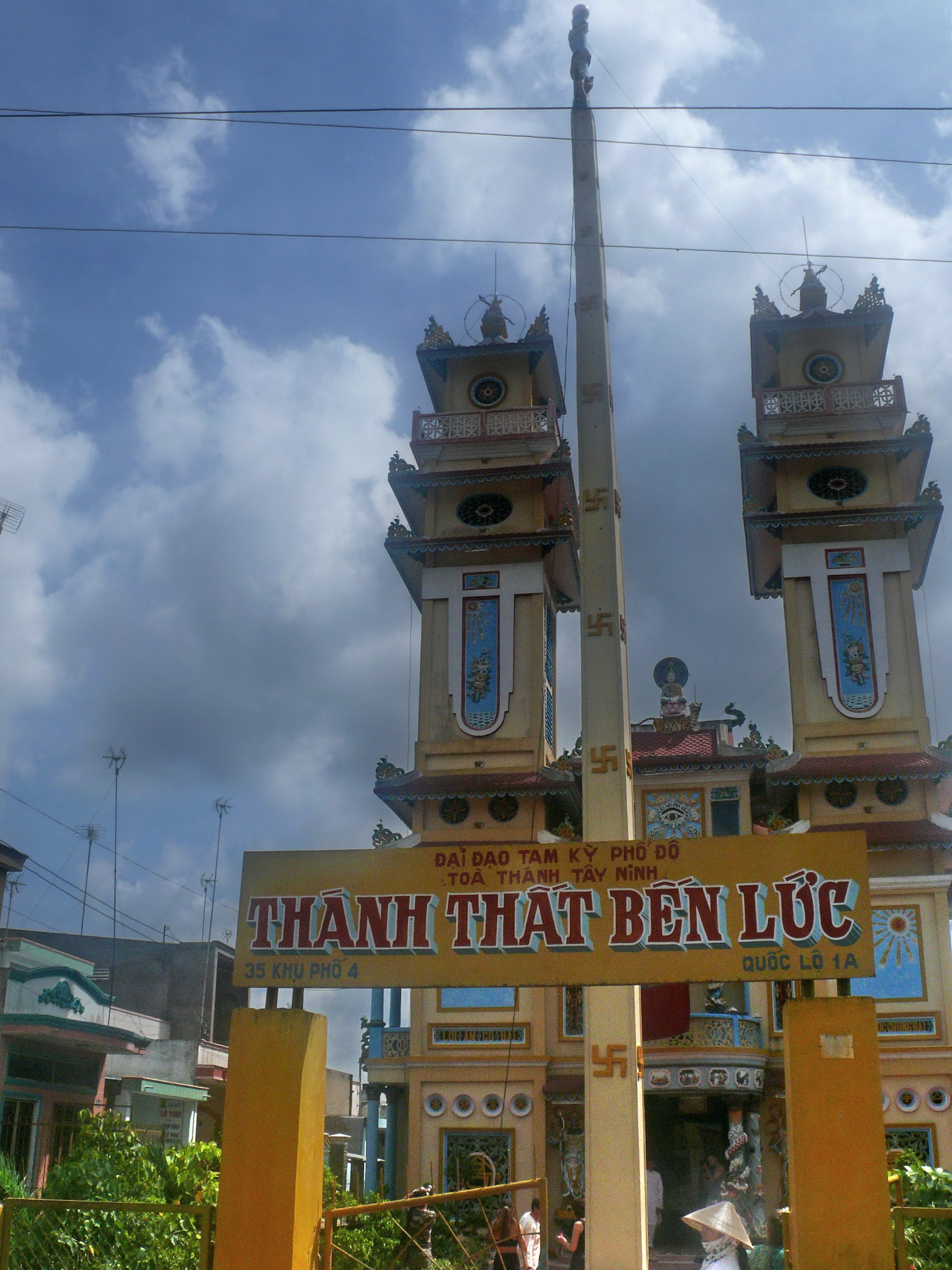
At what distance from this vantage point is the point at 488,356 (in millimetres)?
33188

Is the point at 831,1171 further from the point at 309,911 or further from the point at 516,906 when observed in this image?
the point at 309,911

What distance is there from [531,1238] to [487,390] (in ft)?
73.3

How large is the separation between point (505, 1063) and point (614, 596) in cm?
1374

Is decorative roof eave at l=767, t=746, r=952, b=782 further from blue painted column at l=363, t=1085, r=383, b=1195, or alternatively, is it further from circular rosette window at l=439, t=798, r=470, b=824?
blue painted column at l=363, t=1085, r=383, b=1195

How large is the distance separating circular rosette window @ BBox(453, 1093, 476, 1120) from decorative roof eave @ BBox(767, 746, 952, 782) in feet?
31.5

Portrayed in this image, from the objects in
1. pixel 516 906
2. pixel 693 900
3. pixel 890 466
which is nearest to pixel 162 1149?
pixel 516 906

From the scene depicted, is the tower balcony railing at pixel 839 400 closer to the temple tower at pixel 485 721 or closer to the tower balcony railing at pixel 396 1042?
the temple tower at pixel 485 721

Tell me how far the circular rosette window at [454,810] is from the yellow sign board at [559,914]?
16014 millimetres

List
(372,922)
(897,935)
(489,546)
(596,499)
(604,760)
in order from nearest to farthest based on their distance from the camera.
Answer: (372,922) < (604,760) < (596,499) < (897,935) < (489,546)

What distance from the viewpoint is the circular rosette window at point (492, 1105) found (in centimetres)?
2561

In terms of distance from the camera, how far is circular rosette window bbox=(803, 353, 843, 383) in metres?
31.4

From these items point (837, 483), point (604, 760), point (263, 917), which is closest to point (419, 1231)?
point (263, 917)

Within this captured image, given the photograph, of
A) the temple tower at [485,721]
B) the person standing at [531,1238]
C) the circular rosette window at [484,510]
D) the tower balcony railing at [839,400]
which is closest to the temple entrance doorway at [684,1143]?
the temple tower at [485,721]

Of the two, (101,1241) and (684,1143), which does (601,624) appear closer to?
(101,1241)
